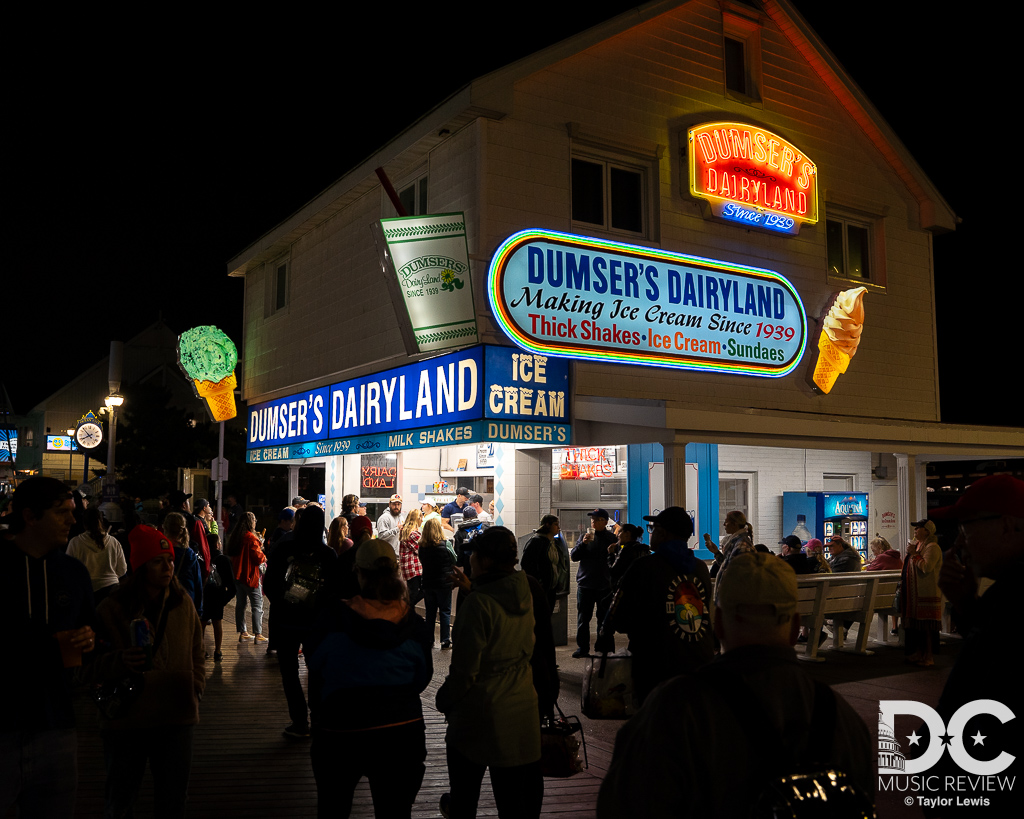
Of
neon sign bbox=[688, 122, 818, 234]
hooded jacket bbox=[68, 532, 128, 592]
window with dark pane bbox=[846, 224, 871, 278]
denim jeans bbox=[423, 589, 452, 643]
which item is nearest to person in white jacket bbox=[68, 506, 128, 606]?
hooded jacket bbox=[68, 532, 128, 592]

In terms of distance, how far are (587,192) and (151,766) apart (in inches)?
440

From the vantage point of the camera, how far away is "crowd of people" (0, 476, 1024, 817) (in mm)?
2178

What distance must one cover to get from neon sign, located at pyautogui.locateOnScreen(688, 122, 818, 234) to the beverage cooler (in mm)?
5214

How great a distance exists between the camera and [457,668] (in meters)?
4.41

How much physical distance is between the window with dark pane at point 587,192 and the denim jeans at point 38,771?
11.3 metres

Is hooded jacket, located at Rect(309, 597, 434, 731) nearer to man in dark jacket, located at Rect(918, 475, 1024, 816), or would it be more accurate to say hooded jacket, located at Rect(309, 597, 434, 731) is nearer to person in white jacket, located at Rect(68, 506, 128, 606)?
man in dark jacket, located at Rect(918, 475, 1024, 816)

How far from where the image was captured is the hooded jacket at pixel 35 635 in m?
3.48

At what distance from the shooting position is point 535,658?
512cm

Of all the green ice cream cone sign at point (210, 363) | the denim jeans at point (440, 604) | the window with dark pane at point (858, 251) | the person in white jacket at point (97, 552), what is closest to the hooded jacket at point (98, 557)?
the person in white jacket at point (97, 552)

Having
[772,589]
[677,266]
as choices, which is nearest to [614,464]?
[677,266]

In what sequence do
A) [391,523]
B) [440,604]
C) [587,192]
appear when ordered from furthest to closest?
[391,523], [587,192], [440,604]

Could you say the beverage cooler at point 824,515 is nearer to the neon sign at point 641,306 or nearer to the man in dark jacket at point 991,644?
the neon sign at point 641,306

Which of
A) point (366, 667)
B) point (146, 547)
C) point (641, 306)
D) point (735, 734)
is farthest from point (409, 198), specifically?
point (735, 734)

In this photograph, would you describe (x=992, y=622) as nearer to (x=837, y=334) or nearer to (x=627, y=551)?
(x=627, y=551)
